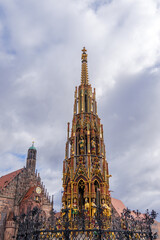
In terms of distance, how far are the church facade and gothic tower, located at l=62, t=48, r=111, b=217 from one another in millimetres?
16785

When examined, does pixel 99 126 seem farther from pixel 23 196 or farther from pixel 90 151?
pixel 23 196

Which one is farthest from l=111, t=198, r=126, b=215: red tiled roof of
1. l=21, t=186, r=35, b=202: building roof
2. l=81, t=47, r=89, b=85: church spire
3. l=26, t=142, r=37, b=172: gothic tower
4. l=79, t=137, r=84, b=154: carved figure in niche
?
l=81, t=47, r=89, b=85: church spire

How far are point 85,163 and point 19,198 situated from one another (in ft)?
77.3

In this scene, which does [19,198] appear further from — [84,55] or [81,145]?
[84,55]

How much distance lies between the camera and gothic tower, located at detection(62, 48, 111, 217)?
15.5 meters

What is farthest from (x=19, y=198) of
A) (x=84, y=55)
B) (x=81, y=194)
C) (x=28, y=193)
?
(x=84, y=55)

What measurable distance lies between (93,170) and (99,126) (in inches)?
190

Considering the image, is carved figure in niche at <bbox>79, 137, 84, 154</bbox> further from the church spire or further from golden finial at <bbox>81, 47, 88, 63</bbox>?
golden finial at <bbox>81, 47, 88, 63</bbox>

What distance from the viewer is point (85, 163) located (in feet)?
54.5

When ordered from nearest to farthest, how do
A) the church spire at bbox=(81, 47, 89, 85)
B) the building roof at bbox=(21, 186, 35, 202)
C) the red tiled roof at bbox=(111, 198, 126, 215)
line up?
the church spire at bbox=(81, 47, 89, 85)
the building roof at bbox=(21, 186, 35, 202)
the red tiled roof at bbox=(111, 198, 126, 215)

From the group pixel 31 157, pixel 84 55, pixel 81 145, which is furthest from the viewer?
pixel 31 157

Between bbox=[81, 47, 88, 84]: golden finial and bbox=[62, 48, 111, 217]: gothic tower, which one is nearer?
bbox=[62, 48, 111, 217]: gothic tower

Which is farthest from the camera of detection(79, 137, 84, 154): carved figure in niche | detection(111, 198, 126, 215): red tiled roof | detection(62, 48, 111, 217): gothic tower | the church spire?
detection(111, 198, 126, 215): red tiled roof

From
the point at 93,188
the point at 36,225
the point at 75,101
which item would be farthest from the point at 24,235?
the point at 75,101
